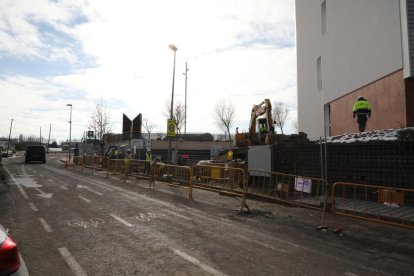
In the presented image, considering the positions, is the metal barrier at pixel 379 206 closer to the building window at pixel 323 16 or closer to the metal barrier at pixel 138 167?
the metal barrier at pixel 138 167

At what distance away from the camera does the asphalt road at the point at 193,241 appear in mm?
5613

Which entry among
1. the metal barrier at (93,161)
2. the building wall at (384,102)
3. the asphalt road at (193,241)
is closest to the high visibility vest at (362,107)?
the building wall at (384,102)

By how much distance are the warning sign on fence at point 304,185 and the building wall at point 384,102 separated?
18.4 ft

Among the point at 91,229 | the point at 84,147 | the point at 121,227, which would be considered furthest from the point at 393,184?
the point at 84,147

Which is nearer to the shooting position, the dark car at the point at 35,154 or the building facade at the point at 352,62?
the building facade at the point at 352,62

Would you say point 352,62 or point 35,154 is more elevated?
point 352,62

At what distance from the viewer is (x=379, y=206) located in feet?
34.7

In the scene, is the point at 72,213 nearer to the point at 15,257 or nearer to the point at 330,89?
the point at 15,257

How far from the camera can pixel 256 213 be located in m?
10.7

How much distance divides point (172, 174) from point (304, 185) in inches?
341

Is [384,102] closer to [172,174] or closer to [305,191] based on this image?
[305,191]

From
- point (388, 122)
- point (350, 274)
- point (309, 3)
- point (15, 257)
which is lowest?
point (350, 274)

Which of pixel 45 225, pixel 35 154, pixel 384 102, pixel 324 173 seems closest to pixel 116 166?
pixel 324 173

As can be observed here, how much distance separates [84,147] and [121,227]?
46907mm
